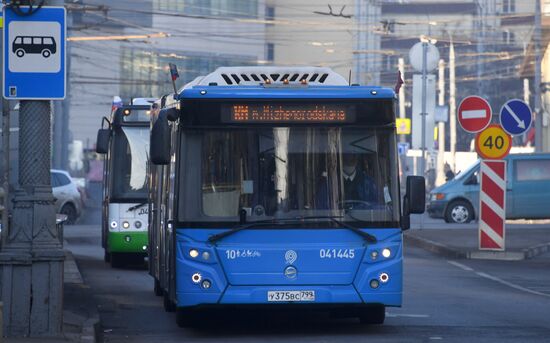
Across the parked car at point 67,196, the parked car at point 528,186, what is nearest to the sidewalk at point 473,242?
the parked car at point 528,186

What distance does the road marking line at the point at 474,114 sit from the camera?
25.1m

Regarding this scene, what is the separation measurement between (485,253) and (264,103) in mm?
12591

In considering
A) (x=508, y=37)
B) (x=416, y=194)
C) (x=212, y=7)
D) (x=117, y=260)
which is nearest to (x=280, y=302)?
(x=416, y=194)

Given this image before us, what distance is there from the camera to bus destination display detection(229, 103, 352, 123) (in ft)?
42.7

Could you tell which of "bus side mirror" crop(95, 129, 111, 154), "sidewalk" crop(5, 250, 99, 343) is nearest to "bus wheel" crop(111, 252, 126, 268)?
"bus side mirror" crop(95, 129, 111, 154)

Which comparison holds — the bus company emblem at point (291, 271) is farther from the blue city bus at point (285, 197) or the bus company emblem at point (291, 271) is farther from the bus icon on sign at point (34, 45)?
the bus icon on sign at point (34, 45)

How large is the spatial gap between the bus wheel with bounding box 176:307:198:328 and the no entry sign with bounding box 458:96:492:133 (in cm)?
1233

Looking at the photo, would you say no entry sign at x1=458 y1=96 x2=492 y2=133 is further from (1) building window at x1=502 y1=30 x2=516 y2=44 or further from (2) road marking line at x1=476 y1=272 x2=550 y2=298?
(1) building window at x1=502 y1=30 x2=516 y2=44

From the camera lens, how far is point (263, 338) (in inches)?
510

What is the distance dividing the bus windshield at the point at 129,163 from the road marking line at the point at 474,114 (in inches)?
240

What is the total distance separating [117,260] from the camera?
909 inches

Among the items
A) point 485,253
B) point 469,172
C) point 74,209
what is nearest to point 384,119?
point 485,253

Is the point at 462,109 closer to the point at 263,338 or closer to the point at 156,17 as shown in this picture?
the point at 263,338

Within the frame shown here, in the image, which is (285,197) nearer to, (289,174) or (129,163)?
(289,174)
